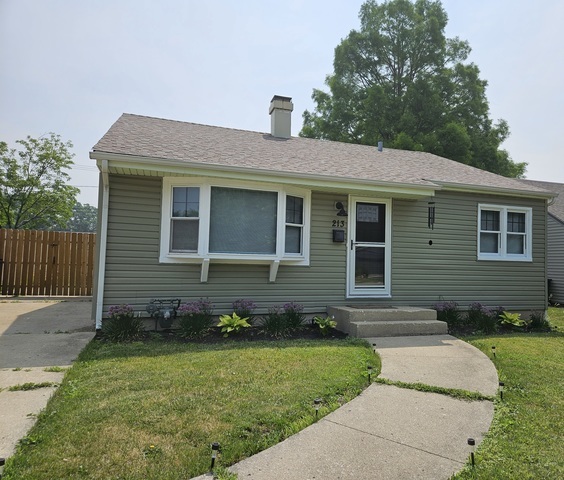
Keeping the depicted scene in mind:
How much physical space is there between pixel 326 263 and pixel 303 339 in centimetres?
196

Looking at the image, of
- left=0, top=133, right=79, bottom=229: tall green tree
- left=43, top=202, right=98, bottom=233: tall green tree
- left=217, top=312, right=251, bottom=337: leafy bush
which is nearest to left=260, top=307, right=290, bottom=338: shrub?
left=217, top=312, right=251, bottom=337: leafy bush

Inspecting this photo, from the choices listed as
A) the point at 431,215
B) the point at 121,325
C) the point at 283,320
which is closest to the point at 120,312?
the point at 121,325

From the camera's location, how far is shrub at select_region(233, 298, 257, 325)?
6.72 m

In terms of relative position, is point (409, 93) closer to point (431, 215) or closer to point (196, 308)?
point (431, 215)

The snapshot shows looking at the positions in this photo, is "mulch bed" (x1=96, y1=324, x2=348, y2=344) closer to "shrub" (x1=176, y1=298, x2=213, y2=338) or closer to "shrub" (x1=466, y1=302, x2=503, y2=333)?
"shrub" (x1=176, y1=298, x2=213, y2=338)

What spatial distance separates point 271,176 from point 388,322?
3.30 meters

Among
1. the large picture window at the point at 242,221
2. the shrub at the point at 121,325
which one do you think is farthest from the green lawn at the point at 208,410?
Result: the large picture window at the point at 242,221

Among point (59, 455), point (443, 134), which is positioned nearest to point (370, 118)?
point (443, 134)

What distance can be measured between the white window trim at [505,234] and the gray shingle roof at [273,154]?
1.64ft

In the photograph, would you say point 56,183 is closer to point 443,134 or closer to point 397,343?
point 397,343

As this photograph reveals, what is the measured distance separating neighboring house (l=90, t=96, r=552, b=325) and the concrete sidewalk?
11.3 feet

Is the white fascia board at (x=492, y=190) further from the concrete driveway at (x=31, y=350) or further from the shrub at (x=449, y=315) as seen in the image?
the concrete driveway at (x=31, y=350)

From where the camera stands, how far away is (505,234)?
9.02 meters

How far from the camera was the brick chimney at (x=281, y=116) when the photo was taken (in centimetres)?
1012
